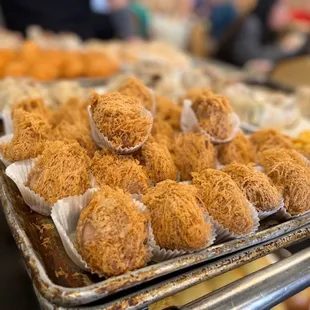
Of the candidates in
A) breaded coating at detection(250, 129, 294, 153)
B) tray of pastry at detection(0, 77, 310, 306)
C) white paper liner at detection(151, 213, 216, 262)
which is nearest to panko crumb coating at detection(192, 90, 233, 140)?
tray of pastry at detection(0, 77, 310, 306)

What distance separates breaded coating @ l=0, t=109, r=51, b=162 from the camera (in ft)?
2.92

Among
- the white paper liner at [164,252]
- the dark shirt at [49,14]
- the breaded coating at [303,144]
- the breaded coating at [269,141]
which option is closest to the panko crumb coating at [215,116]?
the breaded coating at [269,141]

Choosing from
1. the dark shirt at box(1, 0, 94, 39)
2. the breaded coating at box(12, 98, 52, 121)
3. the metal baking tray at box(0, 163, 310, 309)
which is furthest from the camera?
the dark shirt at box(1, 0, 94, 39)

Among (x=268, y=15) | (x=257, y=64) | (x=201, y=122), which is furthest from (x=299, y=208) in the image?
(x=268, y=15)

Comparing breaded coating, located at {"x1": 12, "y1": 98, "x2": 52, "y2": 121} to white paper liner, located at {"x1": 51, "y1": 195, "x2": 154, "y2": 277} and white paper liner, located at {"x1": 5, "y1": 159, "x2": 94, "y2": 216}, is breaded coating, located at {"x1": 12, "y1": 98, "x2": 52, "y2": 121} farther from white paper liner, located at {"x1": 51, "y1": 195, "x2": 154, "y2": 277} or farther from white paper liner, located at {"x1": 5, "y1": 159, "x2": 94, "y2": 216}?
white paper liner, located at {"x1": 51, "y1": 195, "x2": 154, "y2": 277}

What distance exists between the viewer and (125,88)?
107 cm

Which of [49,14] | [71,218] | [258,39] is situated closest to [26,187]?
[71,218]

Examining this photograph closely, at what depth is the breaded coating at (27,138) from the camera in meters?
0.89

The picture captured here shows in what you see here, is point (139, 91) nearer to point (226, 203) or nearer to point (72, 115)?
point (72, 115)

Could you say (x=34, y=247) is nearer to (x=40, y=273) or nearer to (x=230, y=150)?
(x=40, y=273)

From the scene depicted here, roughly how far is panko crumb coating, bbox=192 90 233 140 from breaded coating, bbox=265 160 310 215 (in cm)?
16

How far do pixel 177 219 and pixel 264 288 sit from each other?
0.61 feet

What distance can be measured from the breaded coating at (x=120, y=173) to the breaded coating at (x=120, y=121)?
0.11 ft

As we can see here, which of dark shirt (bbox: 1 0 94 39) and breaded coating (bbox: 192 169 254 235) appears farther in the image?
dark shirt (bbox: 1 0 94 39)
